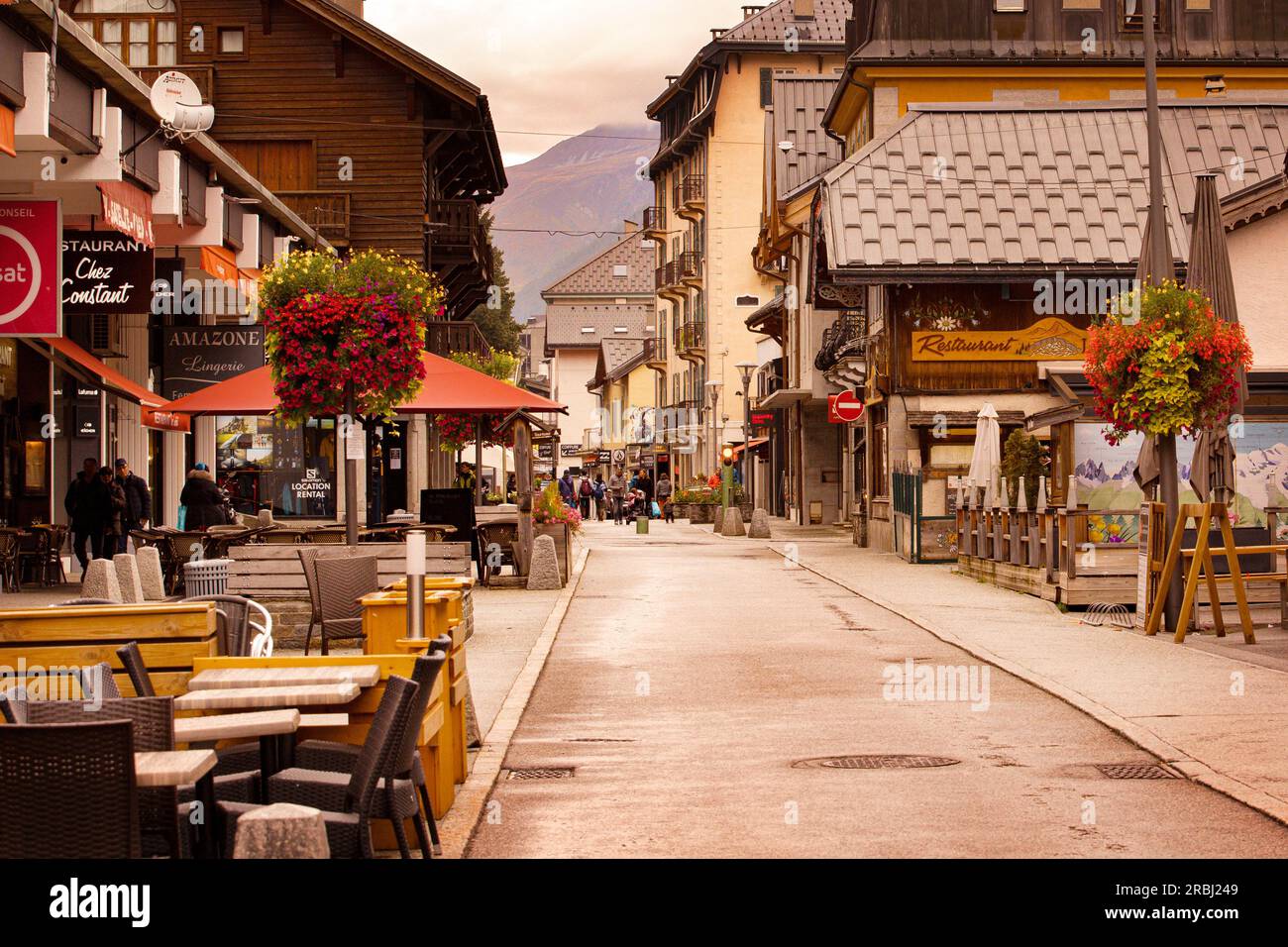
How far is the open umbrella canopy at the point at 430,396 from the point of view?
21.0 metres

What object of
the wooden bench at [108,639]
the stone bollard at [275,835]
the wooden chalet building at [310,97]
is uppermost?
the wooden chalet building at [310,97]

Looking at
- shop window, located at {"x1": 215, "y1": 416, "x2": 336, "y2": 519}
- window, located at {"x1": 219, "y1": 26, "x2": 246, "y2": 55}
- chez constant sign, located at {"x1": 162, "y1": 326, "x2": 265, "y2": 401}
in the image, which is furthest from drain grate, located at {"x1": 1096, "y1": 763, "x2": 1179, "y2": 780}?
window, located at {"x1": 219, "y1": 26, "x2": 246, "y2": 55}

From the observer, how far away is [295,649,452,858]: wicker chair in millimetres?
6656

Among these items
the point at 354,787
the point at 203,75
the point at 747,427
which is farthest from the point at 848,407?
the point at 354,787

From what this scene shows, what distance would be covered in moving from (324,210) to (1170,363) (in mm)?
25342

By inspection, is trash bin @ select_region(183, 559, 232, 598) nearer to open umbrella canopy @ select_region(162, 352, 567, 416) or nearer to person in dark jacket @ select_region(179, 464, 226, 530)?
open umbrella canopy @ select_region(162, 352, 567, 416)

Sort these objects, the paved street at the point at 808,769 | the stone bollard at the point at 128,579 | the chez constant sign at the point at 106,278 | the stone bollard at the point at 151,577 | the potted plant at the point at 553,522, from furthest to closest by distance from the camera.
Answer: the potted plant at the point at 553,522
the chez constant sign at the point at 106,278
the stone bollard at the point at 151,577
the stone bollard at the point at 128,579
the paved street at the point at 808,769

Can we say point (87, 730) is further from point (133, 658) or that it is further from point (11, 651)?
point (11, 651)

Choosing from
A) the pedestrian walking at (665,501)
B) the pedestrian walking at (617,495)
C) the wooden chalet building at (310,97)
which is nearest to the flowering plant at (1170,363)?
the wooden chalet building at (310,97)

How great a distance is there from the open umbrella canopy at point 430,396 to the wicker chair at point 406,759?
13.3 m

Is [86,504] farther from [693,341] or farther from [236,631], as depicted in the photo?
[693,341]

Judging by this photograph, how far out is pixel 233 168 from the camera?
2580 cm

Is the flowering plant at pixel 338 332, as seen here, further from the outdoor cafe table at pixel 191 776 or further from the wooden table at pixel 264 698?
the outdoor cafe table at pixel 191 776

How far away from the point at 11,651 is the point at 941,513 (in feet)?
93.2
